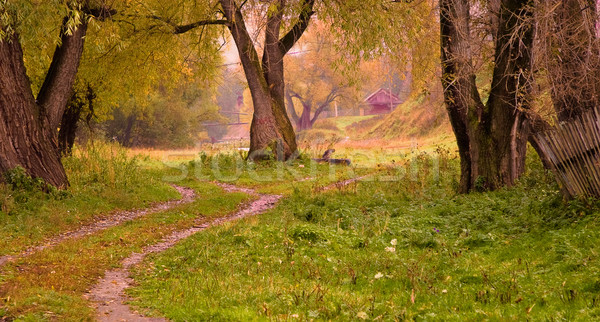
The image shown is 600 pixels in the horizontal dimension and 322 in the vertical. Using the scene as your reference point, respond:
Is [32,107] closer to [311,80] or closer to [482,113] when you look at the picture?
[482,113]

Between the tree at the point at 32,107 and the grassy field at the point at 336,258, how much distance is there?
2.08 feet

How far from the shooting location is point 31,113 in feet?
42.5

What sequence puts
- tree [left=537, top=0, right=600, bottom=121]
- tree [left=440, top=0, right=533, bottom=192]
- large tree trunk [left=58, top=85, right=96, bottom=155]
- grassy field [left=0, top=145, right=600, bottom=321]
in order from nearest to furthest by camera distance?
grassy field [left=0, top=145, right=600, bottom=321]
tree [left=537, top=0, right=600, bottom=121]
tree [left=440, top=0, right=533, bottom=192]
large tree trunk [left=58, top=85, right=96, bottom=155]

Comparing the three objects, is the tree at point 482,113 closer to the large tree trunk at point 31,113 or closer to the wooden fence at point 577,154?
the wooden fence at point 577,154

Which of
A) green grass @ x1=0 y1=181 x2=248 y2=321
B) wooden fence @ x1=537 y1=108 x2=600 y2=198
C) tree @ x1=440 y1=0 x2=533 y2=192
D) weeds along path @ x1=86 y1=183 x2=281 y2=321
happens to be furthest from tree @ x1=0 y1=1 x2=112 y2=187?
wooden fence @ x1=537 y1=108 x2=600 y2=198

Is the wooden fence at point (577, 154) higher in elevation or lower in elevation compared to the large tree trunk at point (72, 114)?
lower

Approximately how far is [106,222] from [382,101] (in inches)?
2623

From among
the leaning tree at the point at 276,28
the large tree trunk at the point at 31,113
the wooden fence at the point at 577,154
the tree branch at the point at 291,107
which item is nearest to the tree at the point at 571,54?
the wooden fence at the point at 577,154

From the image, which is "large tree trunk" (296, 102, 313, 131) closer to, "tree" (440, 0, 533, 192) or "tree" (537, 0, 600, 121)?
"tree" (440, 0, 533, 192)

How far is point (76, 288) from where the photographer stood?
680 centimetres

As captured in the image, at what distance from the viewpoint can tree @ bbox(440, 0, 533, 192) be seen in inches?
459

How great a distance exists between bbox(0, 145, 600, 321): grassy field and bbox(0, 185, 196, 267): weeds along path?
0.23 metres

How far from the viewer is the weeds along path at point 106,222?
29.7 feet

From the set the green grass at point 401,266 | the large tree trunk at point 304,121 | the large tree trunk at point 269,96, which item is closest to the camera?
the green grass at point 401,266
